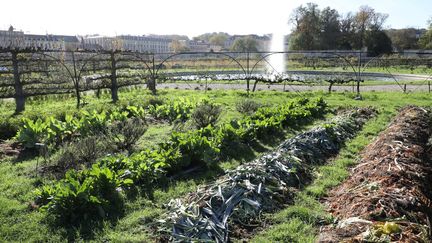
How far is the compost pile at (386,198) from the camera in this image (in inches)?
150

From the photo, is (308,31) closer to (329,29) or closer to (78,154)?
(329,29)

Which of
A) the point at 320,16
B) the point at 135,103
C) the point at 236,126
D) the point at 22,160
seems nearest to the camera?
the point at 22,160

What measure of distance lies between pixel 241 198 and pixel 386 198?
183 centimetres

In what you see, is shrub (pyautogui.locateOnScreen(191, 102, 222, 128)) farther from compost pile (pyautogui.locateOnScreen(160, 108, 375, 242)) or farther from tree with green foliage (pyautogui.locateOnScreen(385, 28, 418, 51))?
tree with green foliage (pyautogui.locateOnScreen(385, 28, 418, 51))

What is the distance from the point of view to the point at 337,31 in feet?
211

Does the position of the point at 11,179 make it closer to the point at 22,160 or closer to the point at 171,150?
the point at 22,160

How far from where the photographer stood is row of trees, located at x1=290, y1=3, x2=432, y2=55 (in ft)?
189

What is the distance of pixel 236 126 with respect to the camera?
322 inches

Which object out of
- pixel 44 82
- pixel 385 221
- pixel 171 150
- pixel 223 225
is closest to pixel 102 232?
pixel 223 225

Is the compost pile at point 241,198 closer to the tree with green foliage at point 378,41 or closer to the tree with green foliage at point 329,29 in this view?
the tree with green foliage at point 378,41

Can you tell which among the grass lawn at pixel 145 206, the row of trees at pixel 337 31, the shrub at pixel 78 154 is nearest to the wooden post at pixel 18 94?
the grass lawn at pixel 145 206

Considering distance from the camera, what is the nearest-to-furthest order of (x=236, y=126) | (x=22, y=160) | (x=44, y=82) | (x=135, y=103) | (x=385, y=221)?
1. (x=385, y=221)
2. (x=22, y=160)
3. (x=236, y=126)
4. (x=135, y=103)
5. (x=44, y=82)

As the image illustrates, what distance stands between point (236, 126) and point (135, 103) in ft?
16.0

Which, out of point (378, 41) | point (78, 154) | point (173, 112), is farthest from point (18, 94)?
point (378, 41)
